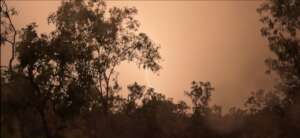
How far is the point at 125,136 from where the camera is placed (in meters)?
46.8

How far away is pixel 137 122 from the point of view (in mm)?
51969

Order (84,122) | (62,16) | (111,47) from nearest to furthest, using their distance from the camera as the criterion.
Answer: (62,16) < (111,47) < (84,122)

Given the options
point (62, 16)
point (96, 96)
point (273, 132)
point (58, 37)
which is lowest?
point (273, 132)

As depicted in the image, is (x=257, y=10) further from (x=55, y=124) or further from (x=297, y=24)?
(x=55, y=124)

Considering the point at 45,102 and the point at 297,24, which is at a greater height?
the point at 297,24

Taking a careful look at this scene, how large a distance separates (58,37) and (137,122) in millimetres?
23647

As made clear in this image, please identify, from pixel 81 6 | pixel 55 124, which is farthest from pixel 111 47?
pixel 55 124

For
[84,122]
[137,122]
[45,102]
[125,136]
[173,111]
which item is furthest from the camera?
[173,111]

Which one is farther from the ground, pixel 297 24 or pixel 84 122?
pixel 297 24

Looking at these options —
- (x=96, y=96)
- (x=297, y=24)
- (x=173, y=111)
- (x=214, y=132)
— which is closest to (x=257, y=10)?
(x=297, y=24)

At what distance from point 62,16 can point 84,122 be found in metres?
11.0

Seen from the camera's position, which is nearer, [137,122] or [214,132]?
[137,122]

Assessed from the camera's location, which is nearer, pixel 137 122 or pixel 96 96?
pixel 96 96

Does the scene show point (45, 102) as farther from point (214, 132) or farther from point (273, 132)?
point (214, 132)
